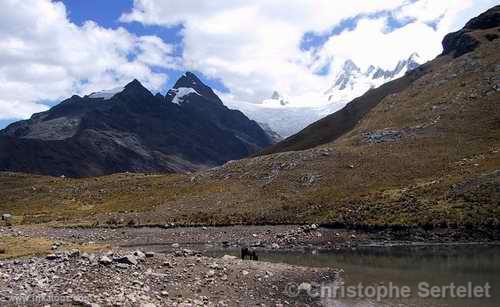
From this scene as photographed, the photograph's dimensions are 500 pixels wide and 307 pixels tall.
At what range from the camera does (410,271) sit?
47.6m

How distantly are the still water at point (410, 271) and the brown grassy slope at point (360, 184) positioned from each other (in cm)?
1137

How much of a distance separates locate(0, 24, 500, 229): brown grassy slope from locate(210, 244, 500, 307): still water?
11374 mm

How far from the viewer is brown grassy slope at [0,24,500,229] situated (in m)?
76.6

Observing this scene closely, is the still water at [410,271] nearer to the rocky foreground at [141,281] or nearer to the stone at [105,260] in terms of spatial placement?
the rocky foreground at [141,281]

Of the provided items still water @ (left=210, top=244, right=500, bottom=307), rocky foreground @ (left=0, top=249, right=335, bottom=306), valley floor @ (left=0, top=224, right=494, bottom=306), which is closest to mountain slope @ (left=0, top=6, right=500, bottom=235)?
valley floor @ (left=0, top=224, right=494, bottom=306)

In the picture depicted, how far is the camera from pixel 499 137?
105438 millimetres

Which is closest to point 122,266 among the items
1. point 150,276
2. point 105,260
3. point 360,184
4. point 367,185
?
point 105,260

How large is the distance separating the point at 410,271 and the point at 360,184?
158 ft

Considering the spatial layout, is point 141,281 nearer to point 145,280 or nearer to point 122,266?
point 145,280

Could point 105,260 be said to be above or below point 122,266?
above

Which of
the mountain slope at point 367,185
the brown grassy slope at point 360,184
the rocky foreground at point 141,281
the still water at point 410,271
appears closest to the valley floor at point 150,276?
the rocky foreground at point 141,281

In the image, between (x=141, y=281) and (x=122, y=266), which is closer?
(x=141, y=281)

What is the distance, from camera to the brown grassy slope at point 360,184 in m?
76.6

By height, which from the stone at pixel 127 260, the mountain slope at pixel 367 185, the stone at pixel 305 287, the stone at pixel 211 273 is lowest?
the stone at pixel 305 287
